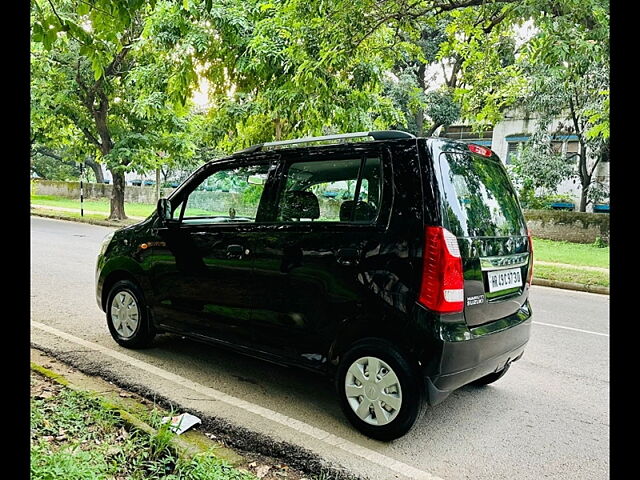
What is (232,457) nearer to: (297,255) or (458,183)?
(297,255)

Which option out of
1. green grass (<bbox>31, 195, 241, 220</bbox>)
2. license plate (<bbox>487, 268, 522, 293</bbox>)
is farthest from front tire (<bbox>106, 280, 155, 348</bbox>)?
green grass (<bbox>31, 195, 241, 220</bbox>)

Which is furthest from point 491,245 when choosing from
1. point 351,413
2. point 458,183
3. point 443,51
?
point 443,51

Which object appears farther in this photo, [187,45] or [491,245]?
[187,45]

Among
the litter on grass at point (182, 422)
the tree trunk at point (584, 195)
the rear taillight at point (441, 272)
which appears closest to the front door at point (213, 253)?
the litter on grass at point (182, 422)

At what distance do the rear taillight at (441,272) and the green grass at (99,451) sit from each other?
1.49 metres

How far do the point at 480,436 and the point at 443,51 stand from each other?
8.93 metres

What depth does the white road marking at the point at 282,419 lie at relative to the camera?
310cm

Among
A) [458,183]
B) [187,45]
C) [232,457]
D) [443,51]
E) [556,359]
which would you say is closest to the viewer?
[232,457]

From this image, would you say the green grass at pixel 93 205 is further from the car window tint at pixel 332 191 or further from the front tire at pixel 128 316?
the car window tint at pixel 332 191

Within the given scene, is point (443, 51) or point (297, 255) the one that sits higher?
point (443, 51)

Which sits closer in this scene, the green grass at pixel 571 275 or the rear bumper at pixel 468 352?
the rear bumper at pixel 468 352

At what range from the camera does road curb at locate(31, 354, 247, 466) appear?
3.07 meters

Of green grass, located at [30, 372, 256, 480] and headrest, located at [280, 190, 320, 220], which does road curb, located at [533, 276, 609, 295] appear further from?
green grass, located at [30, 372, 256, 480]

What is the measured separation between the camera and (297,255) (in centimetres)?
374
